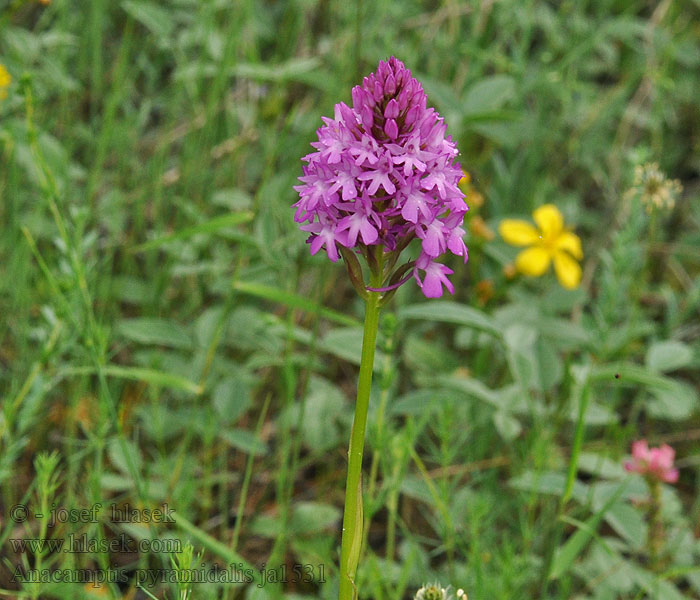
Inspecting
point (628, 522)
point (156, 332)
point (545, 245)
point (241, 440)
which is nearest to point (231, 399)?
point (241, 440)

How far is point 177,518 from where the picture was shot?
1.39 metres

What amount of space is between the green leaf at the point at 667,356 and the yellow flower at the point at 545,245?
374 mm

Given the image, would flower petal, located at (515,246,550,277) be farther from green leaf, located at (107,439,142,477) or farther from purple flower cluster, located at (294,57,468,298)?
purple flower cluster, located at (294,57,468,298)

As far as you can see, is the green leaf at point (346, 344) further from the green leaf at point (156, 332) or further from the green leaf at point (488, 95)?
the green leaf at point (488, 95)

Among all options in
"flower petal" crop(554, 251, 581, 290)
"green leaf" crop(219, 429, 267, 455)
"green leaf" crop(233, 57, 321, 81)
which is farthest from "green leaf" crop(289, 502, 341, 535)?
"green leaf" crop(233, 57, 321, 81)

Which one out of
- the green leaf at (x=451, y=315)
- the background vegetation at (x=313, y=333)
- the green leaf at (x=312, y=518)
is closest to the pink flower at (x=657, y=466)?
the background vegetation at (x=313, y=333)

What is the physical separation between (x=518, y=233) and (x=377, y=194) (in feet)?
4.55

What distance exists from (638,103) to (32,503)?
256cm

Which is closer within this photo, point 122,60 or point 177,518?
point 177,518

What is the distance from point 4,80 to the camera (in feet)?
6.90


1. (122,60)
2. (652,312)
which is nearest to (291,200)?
(122,60)

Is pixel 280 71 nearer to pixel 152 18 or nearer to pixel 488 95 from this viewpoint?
pixel 152 18

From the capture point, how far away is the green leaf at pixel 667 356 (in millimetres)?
1897

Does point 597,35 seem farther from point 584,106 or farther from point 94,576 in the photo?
point 94,576
